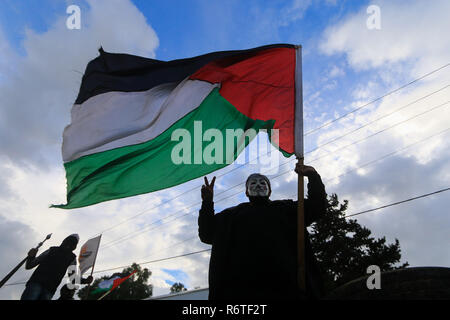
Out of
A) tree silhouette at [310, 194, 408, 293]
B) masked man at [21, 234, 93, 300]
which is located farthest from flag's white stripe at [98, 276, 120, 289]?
tree silhouette at [310, 194, 408, 293]

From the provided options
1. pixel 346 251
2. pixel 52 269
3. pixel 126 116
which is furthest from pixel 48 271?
pixel 346 251

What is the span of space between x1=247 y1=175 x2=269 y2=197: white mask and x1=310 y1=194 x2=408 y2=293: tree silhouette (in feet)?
75.1

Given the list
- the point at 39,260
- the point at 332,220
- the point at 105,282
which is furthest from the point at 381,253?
the point at 39,260

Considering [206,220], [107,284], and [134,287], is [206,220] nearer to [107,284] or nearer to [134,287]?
[107,284]

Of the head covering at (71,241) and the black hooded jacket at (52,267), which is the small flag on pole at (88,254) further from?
the black hooded jacket at (52,267)

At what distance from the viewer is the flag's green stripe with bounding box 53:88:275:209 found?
429cm

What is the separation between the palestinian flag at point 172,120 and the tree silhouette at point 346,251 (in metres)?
22.2

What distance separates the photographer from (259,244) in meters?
2.66

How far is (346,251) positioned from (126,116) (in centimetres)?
2553

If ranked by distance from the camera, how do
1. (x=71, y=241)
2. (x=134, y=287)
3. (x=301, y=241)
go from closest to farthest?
(x=301, y=241) < (x=71, y=241) < (x=134, y=287)

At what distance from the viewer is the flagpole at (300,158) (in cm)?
251

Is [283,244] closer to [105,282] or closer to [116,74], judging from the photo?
[116,74]

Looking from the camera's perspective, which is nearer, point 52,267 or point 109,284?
point 52,267

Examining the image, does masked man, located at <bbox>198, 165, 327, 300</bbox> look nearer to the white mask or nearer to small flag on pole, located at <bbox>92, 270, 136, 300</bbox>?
the white mask
